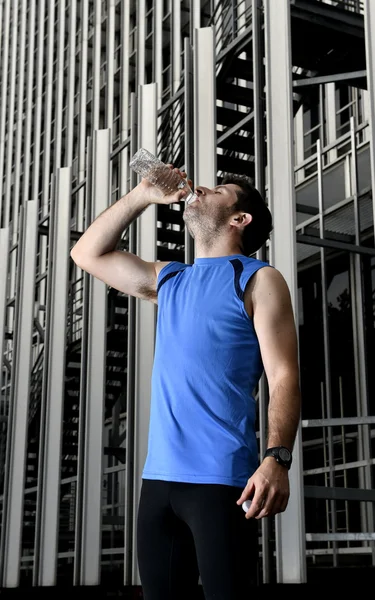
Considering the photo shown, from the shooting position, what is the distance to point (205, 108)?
22.1 feet

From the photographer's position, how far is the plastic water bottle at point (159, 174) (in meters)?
2.97

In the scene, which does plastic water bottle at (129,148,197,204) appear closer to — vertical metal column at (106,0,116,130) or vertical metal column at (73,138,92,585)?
vertical metal column at (73,138,92,585)

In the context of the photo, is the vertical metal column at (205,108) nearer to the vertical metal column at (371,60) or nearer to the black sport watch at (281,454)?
the vertical metal column at (371,60)

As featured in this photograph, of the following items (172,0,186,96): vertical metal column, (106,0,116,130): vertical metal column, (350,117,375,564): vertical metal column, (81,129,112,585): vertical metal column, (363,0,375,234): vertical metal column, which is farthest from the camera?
(106,0,116,130): vertical metal column

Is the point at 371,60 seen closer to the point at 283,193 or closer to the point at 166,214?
the point at 283,193

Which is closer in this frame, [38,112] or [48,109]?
[48,109]

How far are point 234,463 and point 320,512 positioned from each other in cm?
710

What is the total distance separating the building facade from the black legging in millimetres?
2964

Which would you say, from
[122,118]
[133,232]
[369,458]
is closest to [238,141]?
[133,232]

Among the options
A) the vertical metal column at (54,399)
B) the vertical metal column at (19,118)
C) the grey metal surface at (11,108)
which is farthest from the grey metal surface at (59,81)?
the vertical metal column at (54,399)

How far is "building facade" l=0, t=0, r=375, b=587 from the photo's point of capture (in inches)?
235

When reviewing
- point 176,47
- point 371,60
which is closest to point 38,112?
point 176,47

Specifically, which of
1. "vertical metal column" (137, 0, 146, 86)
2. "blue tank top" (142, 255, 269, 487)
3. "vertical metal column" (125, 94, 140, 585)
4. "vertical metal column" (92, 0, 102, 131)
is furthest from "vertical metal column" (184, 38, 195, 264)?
"vertical metal column" (92, 0, 102, 131)

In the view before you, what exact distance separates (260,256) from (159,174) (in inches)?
121
